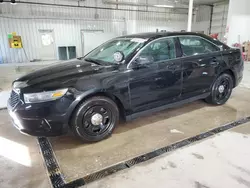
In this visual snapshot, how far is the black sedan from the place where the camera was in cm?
206

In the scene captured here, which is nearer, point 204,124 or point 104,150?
point 104,150

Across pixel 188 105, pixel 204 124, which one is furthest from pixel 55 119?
pixel 188 105

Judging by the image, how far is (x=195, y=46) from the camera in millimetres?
3066

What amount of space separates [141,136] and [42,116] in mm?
1284

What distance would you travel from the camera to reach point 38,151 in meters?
2.27

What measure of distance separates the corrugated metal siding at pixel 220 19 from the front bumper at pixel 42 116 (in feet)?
45.4

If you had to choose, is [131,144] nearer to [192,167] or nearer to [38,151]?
[192,167]

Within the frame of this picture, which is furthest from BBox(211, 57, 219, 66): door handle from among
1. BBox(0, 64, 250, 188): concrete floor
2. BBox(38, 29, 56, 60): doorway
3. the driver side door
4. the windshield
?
BBox(38, 29, 56, 60): doorway

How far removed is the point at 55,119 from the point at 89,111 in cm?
40

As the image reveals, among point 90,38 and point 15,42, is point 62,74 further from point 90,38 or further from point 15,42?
point 90,38

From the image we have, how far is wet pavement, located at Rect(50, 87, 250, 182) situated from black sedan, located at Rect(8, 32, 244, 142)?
22 cm

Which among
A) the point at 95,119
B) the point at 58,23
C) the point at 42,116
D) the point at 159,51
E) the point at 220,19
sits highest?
the point at 220,19

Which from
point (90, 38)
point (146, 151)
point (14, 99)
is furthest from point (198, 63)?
point (90, 38)

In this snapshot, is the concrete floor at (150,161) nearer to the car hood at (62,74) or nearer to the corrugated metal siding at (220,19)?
the car hood at (62,74)
